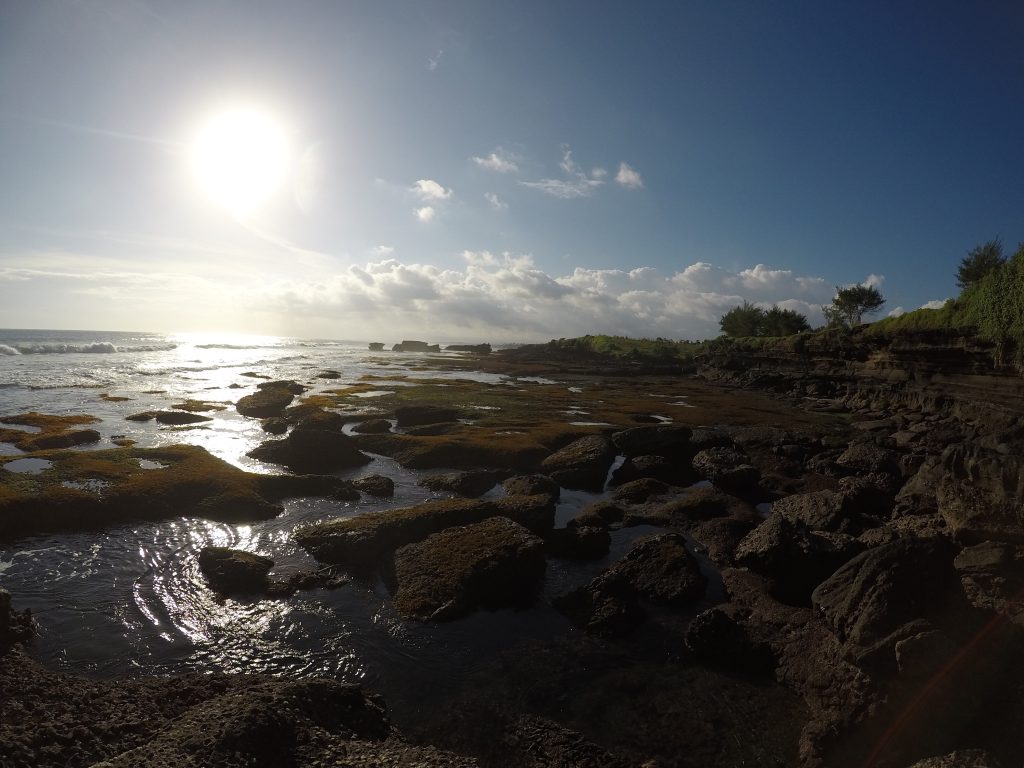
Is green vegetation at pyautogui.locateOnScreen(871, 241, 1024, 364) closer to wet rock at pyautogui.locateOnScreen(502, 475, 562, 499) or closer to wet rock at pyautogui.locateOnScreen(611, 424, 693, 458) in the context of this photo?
wet rock at pyautogui.locateOnScreen(611, 424, 693, 458)

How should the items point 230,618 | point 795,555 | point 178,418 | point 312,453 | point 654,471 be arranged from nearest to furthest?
point 230,618, point 795,555, point 654,471, point 312,453, point 178,418

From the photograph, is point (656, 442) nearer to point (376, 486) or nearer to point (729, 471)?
point (729, 471)

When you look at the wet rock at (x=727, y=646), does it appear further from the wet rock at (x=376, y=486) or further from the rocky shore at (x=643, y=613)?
the wet rock at (x=376, y=486)

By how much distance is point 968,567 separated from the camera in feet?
41.8

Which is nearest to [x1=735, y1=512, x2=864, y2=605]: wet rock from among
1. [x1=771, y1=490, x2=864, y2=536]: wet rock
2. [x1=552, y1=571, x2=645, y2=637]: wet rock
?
[x1=771, y1=490, x2=864, y2=536]: wet rock

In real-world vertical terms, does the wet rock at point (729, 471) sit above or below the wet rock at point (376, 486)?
above

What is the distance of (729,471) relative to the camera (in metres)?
29.0

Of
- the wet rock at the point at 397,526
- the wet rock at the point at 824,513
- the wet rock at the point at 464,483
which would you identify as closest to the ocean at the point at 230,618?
the wet rock at the point at 397,526

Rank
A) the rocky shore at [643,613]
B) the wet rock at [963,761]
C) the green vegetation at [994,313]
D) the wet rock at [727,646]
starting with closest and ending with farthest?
1. the wet rock at [963,761]
2. the rocky shore at [643,613]
3. the wet rock at [727,646]
4. the green vegetation at [994,313]

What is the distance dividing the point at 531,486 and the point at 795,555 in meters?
13.3

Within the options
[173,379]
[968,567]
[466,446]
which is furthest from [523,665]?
[173,379]

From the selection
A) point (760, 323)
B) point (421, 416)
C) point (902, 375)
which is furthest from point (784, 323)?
point (421, 416)

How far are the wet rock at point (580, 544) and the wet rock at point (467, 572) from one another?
71.2 inches

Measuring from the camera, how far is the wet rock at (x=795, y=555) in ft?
52.7
